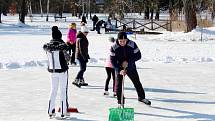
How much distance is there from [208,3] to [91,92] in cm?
2974

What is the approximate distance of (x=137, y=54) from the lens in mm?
10016

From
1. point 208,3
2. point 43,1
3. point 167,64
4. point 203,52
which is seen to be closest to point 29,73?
point 167,64

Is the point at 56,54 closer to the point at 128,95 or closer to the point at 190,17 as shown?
the point at 128,95

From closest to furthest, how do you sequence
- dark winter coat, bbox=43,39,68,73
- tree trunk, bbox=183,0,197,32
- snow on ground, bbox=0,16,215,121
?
dark winter coat, bbox=43,39,68,73 → snow on ground, bbox=0,16,215,121 → tree trunk, bbox=183,0,197,32

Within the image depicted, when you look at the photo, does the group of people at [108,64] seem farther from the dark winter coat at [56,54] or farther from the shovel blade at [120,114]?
the shovel blade at [120,114]

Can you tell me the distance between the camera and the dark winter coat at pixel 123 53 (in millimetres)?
9977

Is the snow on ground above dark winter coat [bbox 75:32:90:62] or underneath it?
underneath

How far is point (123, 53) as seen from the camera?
9.98m

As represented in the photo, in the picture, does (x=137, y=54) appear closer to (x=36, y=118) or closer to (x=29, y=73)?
(x=36, y=118)

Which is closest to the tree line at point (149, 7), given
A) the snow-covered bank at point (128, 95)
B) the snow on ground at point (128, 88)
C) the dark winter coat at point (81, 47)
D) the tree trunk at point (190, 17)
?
the tree trunk at point (190, 17)

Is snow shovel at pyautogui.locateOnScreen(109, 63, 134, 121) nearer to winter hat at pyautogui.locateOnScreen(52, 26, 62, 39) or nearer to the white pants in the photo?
the white pants

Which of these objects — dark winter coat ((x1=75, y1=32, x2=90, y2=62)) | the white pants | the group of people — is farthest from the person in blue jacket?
dark winter coat ((x1=75, y1=32, x2=90, y2=62))

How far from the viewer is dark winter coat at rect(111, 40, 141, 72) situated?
32.7 ft

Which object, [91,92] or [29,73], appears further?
[29,73]
